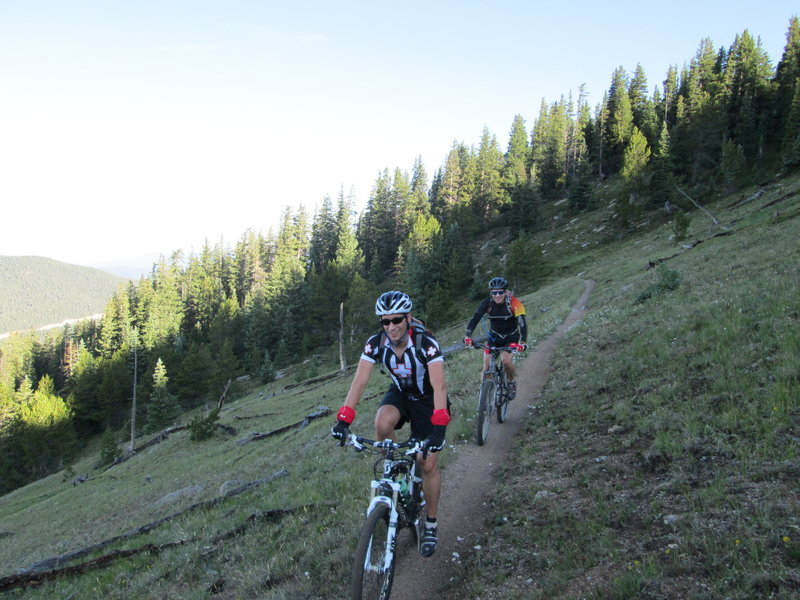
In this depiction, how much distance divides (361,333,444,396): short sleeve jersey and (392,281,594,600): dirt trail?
2.30 metres

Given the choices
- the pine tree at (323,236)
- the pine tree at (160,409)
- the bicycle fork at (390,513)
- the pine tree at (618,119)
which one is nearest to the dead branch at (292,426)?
the bicycle fork at (390,513)

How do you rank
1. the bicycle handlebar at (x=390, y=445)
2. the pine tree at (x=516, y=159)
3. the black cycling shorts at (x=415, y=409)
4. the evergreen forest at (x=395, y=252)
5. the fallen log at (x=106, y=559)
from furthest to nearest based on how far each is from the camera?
the pine tree at (x=516, y=159) < the evergreen forest at (x=395, y=252) < the fallen log at (x=106, y=559) < the black cycling shorts at (x=415, y=409) < the bicycle handlebar at (x=390, y=445)

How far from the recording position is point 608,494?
19.8ft

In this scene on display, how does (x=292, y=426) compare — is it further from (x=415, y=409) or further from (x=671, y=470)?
(x=671, y=470)

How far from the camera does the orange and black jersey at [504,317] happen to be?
33.3ft

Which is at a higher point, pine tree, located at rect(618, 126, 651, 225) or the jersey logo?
pine tree, located at rect(618, 126, 651, 225)

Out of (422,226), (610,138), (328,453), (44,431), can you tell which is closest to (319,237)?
(422,226)

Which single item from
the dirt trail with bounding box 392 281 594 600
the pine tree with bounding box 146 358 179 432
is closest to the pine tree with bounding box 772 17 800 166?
the dirt trail with bounding box 392 281 594 600

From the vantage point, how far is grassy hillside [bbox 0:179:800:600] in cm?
446

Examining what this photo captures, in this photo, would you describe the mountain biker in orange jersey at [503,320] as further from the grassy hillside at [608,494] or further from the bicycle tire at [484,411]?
the grassy hillside at [608,494]

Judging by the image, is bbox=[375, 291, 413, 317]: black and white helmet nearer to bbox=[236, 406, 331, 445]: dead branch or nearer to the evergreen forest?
bbox=[236, 406, 331, 445]: dead branch

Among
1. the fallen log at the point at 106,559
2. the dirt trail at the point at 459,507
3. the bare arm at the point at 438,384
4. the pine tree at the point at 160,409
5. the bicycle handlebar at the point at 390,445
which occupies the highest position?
the bare arm at the point at 438,384

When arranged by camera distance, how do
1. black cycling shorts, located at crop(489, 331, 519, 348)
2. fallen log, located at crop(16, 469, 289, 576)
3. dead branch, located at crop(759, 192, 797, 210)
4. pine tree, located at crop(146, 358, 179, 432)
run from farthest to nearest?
pine tree, located at crop(146, 358, 179, 432), dead branch, located at crop(759, 192, 797, 210), fallen log, located at crop(16, 469, 289, 576), black cycling shorts, located at crop(489, 331, 519, 348)

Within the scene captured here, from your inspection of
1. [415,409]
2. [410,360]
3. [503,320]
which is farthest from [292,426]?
[410,360]
